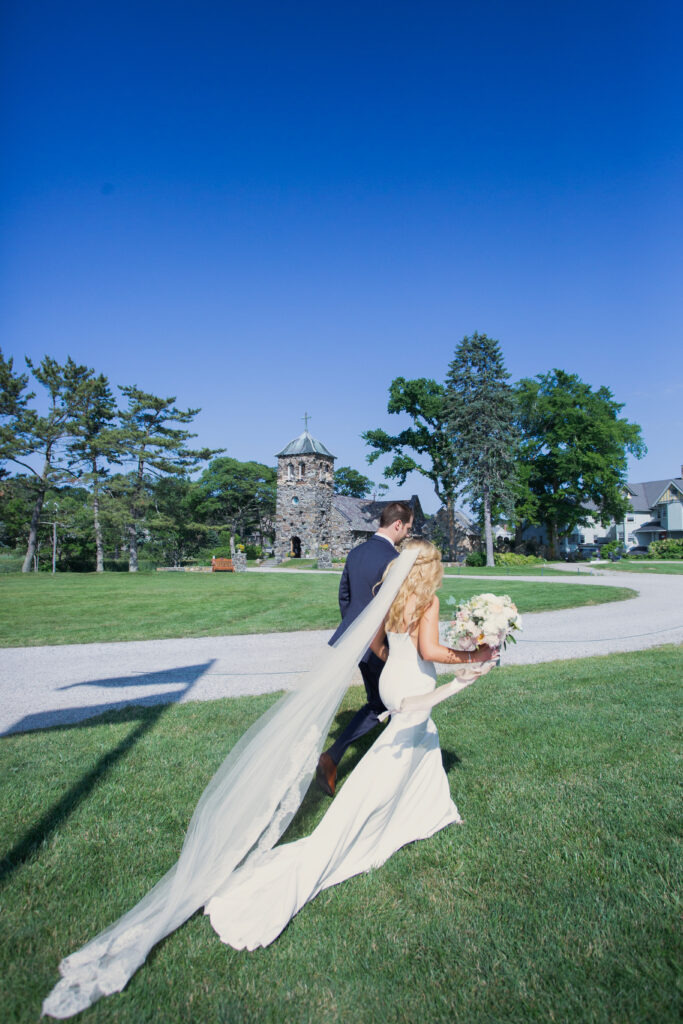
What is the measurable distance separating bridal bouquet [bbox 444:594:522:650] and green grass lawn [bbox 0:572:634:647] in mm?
8733

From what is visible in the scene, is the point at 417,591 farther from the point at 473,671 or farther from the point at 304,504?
the point at 304,504

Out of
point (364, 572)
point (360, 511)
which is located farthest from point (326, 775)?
point (360, 511)

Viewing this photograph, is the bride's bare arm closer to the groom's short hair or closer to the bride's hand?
the bride's hand

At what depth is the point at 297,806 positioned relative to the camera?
3051 millimetres

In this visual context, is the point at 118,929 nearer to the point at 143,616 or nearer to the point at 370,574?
the point at 370,574

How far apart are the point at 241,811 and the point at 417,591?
1527 millimetres

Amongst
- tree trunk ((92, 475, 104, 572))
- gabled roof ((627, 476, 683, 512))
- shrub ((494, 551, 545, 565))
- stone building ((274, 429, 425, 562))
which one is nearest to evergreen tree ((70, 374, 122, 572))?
tree trunk ((92, 475, 104, 572))

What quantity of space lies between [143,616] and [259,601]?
356 cm

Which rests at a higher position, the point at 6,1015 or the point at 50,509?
the point at 50,509

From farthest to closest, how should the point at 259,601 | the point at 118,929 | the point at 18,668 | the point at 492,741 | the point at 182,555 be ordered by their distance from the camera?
the point at 182,555
the point at 259,601
the point at 18,668
the point at 492,741
the point at 118,929

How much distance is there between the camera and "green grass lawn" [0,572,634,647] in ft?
38.8

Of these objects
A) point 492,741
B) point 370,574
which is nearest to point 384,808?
point 370,574

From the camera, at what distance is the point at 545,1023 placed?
2180 mm

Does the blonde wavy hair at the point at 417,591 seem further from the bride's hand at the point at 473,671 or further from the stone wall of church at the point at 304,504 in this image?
the stone wall of church at the point at 304,504
